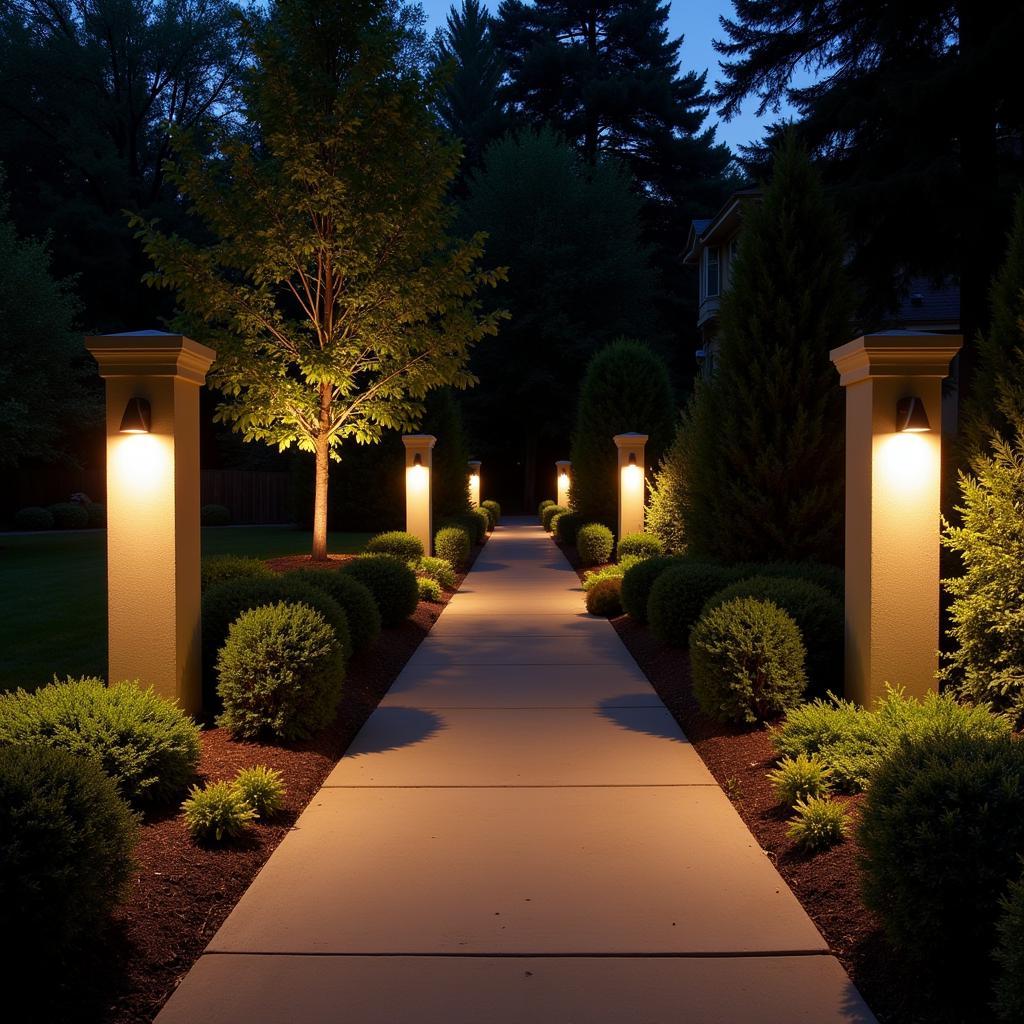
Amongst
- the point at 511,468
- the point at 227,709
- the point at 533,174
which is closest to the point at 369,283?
the point at 227,709

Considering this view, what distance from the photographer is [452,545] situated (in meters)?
15.8

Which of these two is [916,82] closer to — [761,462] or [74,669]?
[761,462]

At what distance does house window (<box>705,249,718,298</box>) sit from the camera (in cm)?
3091

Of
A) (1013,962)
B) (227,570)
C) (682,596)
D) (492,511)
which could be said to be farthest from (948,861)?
(492,511)

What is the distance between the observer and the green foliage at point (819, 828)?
12.9 ft

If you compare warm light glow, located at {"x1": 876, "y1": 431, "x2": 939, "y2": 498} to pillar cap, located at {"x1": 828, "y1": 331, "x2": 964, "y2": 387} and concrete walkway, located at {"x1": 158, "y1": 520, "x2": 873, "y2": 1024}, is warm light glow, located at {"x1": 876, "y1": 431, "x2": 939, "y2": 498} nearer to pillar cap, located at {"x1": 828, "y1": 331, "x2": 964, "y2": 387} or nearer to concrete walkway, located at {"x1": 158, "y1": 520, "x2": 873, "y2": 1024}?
pillar cap, located at {"x1": 828, "y1": 331, "x2": 964, "y2": 387}

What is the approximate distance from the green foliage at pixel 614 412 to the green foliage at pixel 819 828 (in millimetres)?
14977

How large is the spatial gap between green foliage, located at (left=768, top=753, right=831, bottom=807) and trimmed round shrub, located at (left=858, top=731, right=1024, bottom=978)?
3.98 ft

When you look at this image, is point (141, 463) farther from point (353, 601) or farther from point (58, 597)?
point (58, 597)

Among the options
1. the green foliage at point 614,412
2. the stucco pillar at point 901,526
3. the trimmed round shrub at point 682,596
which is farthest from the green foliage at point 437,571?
the stucco pillar at point 901,526

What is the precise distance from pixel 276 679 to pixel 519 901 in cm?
234

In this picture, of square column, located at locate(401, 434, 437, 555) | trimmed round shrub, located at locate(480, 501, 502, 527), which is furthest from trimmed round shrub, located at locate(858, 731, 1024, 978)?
trimmed round shrub, located at locate(480, 501, 502, 527)

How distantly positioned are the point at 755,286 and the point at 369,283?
5.05 meters

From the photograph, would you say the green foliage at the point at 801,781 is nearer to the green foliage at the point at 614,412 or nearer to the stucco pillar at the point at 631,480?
the stucco pillar at the point at 631,480
